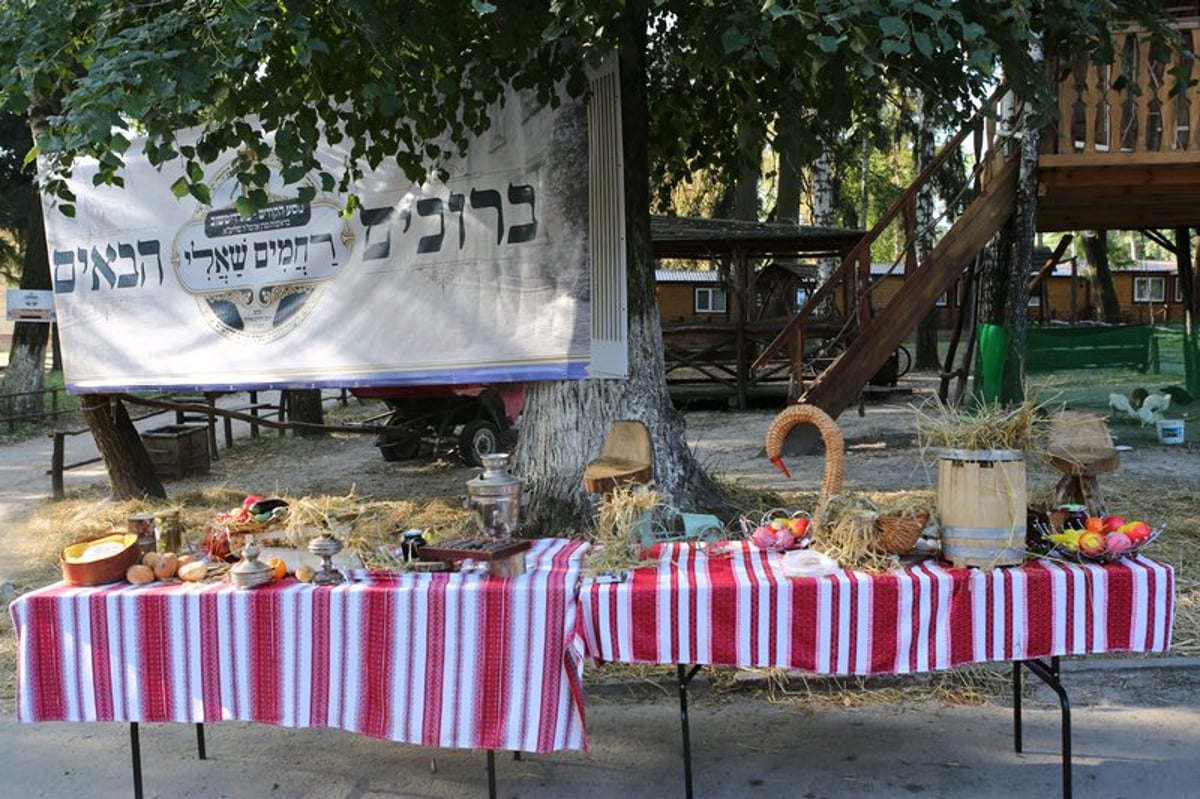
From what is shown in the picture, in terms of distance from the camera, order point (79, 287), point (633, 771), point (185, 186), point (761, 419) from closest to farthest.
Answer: point (633, 771)
point (185, 186)
point (79, 287)
point (761, 419)

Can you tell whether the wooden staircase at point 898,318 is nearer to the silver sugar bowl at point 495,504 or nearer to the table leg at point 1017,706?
the table leg at point 1017,706

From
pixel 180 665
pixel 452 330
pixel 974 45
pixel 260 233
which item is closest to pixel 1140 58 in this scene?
pixel 974 45

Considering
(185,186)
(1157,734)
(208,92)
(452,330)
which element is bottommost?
(1157,734)

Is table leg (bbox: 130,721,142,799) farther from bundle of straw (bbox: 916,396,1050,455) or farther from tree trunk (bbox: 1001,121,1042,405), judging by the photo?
tree trunk (bbox: 1001,121,1042,405)

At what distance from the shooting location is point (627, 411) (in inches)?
243

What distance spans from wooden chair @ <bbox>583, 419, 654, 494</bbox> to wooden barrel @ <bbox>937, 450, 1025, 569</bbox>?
144 centimetres

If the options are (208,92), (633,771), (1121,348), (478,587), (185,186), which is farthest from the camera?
(1121,348)

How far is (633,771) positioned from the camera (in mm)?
3588

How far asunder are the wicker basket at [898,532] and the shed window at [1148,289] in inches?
1703

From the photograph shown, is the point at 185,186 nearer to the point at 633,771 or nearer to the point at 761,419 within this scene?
the point at 633,771

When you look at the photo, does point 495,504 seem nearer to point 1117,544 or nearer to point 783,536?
point 783,536

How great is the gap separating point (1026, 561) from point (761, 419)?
10.7m

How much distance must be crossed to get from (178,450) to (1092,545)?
9232 mm

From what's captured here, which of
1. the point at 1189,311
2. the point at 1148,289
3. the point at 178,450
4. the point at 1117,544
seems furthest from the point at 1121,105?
the point at 1148,289
